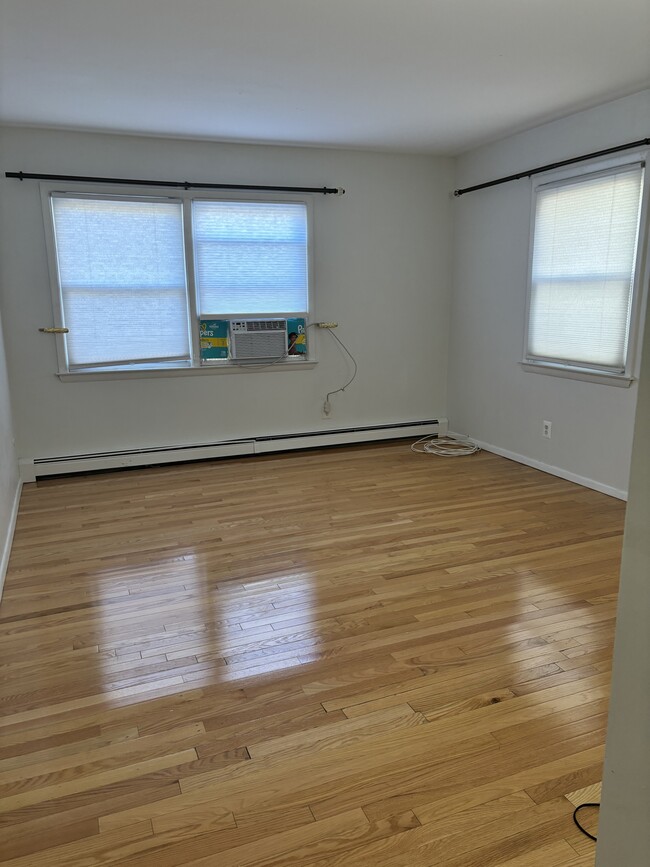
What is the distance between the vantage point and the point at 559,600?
8.84 ft

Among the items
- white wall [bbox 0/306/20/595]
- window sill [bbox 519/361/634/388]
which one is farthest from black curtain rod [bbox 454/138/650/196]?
white wall [bbox 0/306/20/595]

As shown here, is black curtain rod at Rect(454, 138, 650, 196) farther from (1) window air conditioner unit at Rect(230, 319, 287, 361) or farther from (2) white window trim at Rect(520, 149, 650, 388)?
(1) window air conditioner unit at Rect(230, 319, 287, 361)

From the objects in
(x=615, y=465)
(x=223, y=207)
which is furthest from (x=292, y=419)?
(x=615, y=465)

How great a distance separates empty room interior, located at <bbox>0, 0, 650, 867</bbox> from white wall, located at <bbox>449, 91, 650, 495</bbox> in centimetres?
3

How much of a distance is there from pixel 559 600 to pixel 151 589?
189 cm

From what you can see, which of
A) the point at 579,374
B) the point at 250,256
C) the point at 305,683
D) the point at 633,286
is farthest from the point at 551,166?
the point at 305,683

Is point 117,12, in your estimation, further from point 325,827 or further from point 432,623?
point 325,827

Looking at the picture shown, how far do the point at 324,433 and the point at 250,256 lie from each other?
5.47 feet

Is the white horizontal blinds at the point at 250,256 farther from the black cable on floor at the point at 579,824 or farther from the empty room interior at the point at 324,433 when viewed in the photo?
the black cable on floor at the point at 579,824

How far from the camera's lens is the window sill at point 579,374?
Answer: 3904mm

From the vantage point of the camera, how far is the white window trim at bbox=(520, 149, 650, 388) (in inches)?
144

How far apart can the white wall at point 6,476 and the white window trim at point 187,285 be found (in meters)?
0.56

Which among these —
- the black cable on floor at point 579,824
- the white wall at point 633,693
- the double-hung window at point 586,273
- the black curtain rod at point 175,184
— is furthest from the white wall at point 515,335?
the white wall at point 633,693

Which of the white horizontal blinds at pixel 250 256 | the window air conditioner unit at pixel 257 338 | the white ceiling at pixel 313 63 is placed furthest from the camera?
Result: the window air conditioner unit at pixel 257 338
